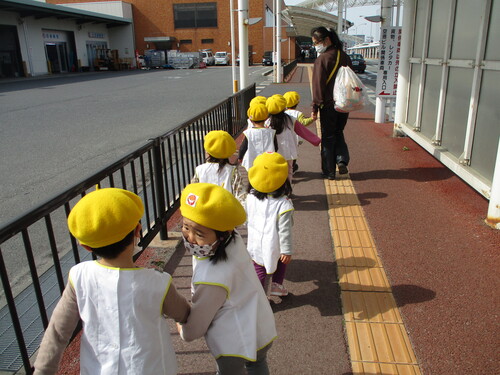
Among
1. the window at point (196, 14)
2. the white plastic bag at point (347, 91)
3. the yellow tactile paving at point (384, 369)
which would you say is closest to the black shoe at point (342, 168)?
the white plastic bag at point (347, 91)

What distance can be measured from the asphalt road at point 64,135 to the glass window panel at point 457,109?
4457 millimetres

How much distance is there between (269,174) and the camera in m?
2.59

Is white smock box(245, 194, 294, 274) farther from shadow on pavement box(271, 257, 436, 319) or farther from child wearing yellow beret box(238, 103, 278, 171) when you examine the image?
child wearing yellow beret box(238, 103, 278, 171)

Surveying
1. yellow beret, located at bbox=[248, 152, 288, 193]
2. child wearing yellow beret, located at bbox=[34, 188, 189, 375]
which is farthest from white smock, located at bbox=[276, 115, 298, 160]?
child wearing yellow beret, located at bbox=[34, 188, 189, 375]

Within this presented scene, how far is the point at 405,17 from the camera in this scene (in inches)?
308

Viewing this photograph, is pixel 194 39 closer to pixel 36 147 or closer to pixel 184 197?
pixel 36 147

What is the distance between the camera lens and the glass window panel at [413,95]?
758 cm

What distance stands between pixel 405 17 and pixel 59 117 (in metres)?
9.88

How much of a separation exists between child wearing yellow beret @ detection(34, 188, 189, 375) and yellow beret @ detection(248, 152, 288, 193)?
1093 millimetres

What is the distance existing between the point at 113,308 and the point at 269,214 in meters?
1.34

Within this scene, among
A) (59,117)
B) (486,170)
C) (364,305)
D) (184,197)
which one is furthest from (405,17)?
(59,117)

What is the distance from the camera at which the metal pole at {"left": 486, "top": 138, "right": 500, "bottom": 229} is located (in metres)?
3.94

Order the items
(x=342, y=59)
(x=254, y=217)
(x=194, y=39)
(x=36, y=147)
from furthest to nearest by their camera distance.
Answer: (x=194, y=39) < (x=36, y=147) < (x=342, y=59) < (x=254, y=217)

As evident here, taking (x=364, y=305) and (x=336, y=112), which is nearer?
(x=364, y=305)
